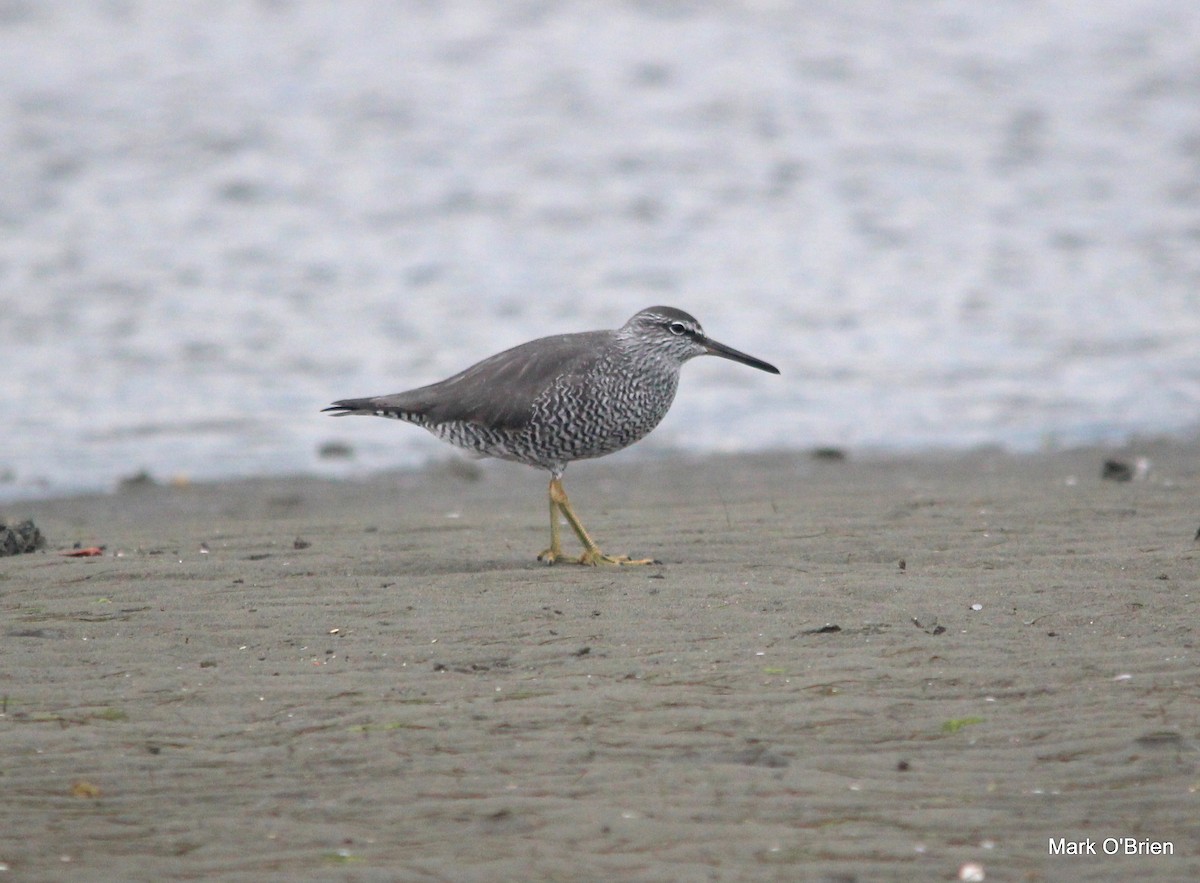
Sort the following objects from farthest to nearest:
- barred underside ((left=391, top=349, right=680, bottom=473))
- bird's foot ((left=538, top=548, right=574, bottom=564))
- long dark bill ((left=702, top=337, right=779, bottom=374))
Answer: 1. long dark bill ((left=702, top=337, right=779, bottom=374))
2. barred underside ((left=391, top=349, right=680, bottom=473))
3. bird's foot ((left=538, top=548, right=574, bottom=564))

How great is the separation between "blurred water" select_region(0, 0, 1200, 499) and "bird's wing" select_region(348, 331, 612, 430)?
159 inches

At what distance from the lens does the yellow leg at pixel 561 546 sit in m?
7.76

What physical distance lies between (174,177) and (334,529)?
45.0 feet

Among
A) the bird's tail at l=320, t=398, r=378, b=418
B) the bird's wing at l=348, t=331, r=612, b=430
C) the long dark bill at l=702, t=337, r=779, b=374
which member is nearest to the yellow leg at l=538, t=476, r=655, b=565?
the bird's wing at l=348, t=331, r=612, b=430

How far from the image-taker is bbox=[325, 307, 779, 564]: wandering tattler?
8.12m

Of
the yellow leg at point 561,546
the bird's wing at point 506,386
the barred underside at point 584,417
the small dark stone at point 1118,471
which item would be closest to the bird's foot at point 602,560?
the yellow leg at point 561,546

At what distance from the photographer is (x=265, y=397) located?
46.4ft

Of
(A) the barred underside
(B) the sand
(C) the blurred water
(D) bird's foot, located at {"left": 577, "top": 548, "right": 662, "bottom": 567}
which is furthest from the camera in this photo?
(C) the blurred water

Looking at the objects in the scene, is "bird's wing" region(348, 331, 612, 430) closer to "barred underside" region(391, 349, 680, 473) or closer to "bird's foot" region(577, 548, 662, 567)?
"barred underside" region(391, 349, 680, 473)

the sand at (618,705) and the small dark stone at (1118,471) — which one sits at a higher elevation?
the small dark stone at (1118,471)

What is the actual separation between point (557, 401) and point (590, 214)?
12585mm

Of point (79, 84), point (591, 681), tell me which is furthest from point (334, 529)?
point (79, 84)

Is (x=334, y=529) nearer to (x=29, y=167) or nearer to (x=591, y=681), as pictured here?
(x=591, y=681)

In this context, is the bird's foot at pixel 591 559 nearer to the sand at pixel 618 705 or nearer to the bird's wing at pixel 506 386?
the sand at pixel 618 705
